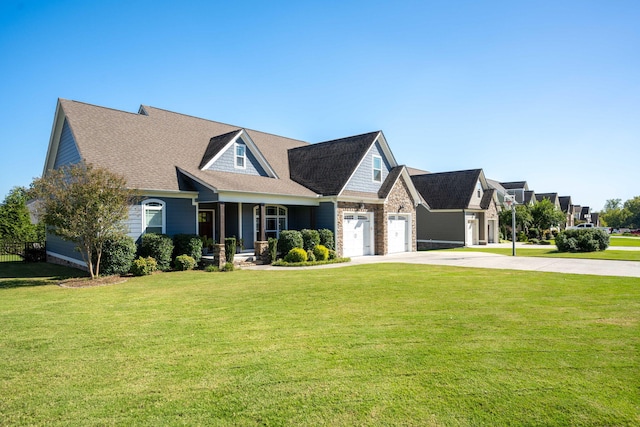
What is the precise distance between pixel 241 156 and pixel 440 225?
19149 millimetres

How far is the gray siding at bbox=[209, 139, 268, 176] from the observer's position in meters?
19.1

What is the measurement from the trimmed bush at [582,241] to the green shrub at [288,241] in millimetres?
17170

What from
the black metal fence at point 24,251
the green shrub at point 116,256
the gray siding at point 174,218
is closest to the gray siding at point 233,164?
the gray siding at point 174,218

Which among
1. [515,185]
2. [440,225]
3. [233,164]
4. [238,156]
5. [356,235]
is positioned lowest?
[356,235]

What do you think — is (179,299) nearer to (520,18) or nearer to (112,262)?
(112,262)

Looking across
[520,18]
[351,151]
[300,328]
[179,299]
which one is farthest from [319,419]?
[351,151]

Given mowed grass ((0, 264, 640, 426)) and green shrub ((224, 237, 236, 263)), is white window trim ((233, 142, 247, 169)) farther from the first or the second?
mowed grass ((0, 264, 640, 426))

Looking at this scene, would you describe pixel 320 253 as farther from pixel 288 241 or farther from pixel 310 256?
pixel 288 241

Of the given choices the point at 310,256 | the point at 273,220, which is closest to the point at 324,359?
the point at 310,256

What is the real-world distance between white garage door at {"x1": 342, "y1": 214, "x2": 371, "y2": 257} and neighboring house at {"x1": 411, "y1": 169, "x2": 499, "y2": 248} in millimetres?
9805

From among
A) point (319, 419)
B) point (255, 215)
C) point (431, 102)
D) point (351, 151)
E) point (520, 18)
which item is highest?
point (520, 18)

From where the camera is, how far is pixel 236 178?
1873 cm

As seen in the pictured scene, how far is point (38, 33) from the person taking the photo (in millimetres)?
13625

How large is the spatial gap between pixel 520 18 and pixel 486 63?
235 centimetres
